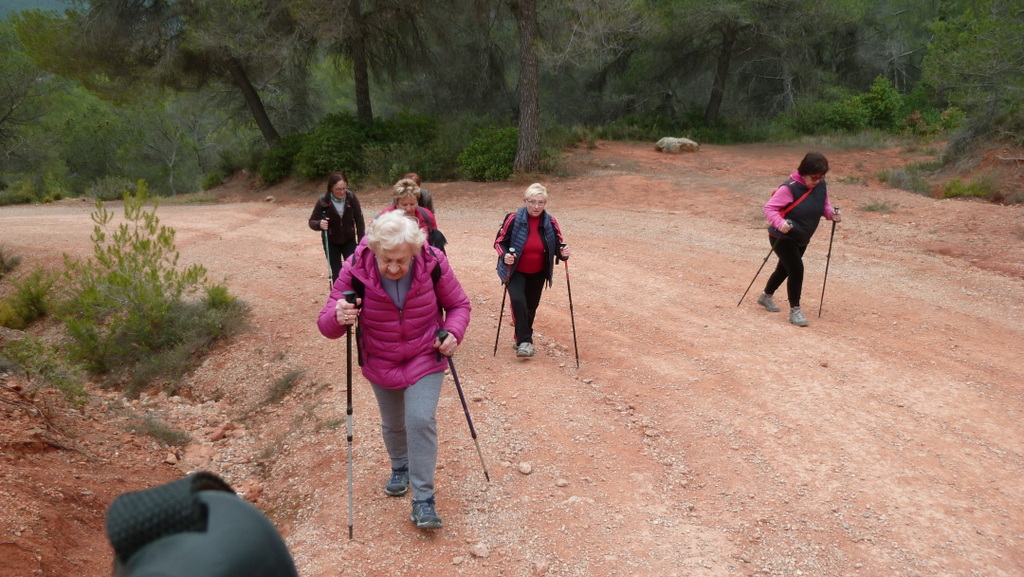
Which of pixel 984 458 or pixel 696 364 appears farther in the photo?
pixel 696 364

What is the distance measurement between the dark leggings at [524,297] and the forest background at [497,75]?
37.2ft

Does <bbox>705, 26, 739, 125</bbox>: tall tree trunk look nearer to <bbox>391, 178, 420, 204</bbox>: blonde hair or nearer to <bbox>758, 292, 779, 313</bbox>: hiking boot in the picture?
<bbox>758, 292, 779, 313</bbox>: hiking boot

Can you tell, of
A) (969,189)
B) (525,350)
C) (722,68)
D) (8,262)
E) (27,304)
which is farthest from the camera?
(722,68)

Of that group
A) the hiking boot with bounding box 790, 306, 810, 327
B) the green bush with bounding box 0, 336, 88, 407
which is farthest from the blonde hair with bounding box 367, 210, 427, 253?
the hiking boot with bounding box 790, 306, 810, 327

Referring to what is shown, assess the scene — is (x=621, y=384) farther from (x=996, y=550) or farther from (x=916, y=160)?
(x=916, y=160)

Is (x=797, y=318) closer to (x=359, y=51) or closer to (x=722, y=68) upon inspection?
(x=359, y=51)

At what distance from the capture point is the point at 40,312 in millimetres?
9828

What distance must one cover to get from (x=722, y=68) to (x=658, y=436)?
23920 millimetres

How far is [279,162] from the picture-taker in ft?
71.7

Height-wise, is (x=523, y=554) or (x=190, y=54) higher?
(x=190, y=54)

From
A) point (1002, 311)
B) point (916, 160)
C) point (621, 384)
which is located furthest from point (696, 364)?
point (916, 160)

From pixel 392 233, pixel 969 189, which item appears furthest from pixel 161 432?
pixel 969 189

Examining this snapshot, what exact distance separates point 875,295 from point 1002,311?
1385 millimetres

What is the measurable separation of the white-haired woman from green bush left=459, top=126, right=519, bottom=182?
1229 centimetres
